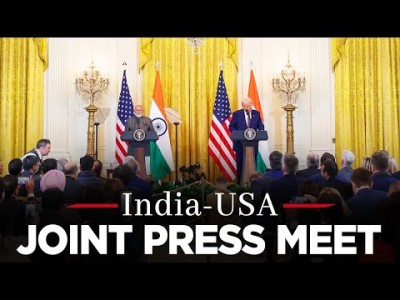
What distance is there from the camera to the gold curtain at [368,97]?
11484 mm

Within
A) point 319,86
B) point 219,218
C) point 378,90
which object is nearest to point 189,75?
point 319,86

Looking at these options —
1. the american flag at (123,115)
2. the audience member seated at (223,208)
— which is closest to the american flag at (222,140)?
the american flag at (123,115)

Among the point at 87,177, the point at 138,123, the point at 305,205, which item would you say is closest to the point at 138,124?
the point at 138,123

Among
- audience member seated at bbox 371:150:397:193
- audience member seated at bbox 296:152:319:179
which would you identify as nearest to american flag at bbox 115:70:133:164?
audience member seated at bbox 296:152:319:179

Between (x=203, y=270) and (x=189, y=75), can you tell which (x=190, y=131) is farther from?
(x=203, y=270)

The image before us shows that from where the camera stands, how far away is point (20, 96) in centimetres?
1138

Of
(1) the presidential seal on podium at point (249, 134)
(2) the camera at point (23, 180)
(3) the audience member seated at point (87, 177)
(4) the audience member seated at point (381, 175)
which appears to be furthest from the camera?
(1) the presidential seal on podium at point (249, 134)

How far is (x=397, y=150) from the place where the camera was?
11.4m

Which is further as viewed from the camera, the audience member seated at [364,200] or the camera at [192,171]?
the camera at [192,171]

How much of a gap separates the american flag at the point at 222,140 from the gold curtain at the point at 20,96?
3.81 meters

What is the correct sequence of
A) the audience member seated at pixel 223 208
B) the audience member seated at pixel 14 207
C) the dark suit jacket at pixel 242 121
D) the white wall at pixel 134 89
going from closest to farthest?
the audience member seated at pixel 14 207
the audience member seated at pixel 223 208
the dark suit jacket at pixel 242 121
the white wall at pixel 134 89

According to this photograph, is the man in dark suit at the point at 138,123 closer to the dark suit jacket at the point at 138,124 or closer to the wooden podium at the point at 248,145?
the dark suit jacket at the point at 138,124

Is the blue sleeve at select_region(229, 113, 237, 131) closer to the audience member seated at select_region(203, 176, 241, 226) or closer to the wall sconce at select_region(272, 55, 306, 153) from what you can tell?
the wall sconce at select_region(272, 55, 306, 153)

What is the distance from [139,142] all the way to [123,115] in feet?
6.23
